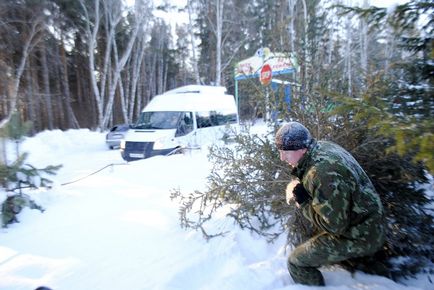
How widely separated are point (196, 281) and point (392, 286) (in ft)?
5.79

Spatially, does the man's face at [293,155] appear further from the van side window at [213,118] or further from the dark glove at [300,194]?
the van side window at [213,118]

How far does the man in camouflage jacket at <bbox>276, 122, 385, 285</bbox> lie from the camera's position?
8.26 feet

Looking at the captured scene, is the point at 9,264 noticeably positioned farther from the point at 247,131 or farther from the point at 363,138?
Answer: the point at 363,138

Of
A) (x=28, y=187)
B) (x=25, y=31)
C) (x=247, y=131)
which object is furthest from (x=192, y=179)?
(x=25, y=31)

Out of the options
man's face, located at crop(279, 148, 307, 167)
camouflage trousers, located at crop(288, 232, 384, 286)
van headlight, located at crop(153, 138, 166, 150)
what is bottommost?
camouflage trousers, located at crop(288, 232, 384, 286)

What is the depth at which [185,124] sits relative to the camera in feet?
37.1

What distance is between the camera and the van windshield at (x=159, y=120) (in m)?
11.2

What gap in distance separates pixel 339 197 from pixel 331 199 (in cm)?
6

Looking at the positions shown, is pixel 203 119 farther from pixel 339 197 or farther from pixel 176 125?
pixel 339 197

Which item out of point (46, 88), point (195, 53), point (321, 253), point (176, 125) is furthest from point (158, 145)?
point (195, 53)

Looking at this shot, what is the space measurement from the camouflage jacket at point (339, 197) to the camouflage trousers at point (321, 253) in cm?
7

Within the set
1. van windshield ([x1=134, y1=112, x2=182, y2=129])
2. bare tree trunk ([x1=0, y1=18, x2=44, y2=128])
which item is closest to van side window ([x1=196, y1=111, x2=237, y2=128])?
van windshield ([x1=134, y1=112, x2=182, y2=129])

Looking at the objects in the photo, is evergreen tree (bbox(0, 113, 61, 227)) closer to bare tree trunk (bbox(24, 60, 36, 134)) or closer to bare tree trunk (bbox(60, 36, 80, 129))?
bare tree trunk (bbox(24, 60, 36, 134))

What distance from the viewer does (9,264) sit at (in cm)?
364
